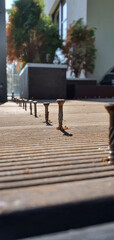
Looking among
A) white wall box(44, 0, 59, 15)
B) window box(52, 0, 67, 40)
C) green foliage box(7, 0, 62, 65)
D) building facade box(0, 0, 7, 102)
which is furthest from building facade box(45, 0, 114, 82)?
building facade box(0, 0, 7, 102)

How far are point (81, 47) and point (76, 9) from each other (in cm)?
712

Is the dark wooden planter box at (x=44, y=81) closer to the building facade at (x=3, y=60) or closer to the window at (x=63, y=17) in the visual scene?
the building facade at (x=3, y=60)

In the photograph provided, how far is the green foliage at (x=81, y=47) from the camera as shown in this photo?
103ft

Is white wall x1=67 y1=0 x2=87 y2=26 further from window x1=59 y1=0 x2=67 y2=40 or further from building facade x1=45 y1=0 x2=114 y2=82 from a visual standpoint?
window x1=59 y1=0 x2=67 y2=40

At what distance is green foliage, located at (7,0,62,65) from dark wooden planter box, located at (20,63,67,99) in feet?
35.3

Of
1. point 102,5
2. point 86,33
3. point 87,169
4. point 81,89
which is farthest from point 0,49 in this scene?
point 87,169

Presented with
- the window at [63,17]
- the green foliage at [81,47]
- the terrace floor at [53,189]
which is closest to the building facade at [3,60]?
the green foliage at [81,47]

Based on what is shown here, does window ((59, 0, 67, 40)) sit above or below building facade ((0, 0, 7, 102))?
above

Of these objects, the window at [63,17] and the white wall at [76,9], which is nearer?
the white wall at [76,9]

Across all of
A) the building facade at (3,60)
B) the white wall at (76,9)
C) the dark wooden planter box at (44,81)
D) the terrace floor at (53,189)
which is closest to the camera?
the terrace floor at (53,189)

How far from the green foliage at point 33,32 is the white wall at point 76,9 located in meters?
3.23

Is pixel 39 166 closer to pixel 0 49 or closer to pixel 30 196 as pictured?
pixel 30 196

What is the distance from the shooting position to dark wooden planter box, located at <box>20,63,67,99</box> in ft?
81.9

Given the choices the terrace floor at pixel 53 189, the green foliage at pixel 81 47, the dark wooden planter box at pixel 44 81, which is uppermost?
the green foliage at pixel 81 47
